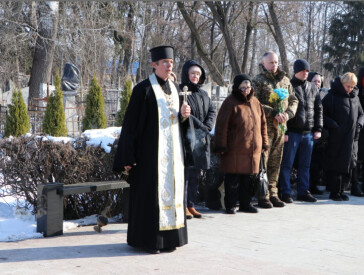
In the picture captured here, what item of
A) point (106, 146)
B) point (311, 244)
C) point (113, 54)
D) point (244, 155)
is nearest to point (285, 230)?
point (311, 244)

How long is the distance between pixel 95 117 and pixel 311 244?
11.5 metres

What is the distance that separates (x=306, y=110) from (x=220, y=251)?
363 centimetres

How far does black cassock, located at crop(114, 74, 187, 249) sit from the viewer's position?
515cm

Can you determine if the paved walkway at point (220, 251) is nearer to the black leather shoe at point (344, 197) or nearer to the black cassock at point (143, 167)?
the black cassock at point (143, 167)

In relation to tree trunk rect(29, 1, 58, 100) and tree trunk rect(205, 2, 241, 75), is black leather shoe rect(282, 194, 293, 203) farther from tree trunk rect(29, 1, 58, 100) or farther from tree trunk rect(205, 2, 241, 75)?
tree trunk rect(205, 2, 241, 75)

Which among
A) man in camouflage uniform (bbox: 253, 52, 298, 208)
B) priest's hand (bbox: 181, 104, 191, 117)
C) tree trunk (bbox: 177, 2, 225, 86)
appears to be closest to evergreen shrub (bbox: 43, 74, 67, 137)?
man in camouflage uniform (bbox: 253, 52, 298, 208)

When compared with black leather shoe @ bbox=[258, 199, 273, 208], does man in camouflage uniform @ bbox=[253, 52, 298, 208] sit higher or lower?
higher

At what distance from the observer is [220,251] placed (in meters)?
5.22

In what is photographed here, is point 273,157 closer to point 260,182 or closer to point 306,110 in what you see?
point 260,182

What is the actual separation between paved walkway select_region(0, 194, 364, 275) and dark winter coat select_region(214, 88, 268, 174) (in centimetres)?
71

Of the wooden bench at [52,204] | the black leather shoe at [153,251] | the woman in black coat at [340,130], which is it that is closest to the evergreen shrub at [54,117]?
the woman in black coat at [340,130]

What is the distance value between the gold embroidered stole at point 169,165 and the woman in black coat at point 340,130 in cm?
396

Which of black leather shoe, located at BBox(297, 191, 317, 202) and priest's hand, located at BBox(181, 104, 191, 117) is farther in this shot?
black leather shoe, located at BBox(297, 191, 317, 202)

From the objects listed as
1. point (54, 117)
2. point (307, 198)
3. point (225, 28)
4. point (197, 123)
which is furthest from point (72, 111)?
point (197, 123)
